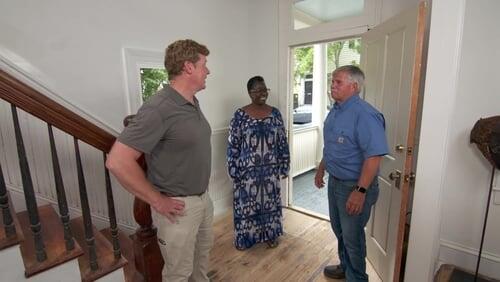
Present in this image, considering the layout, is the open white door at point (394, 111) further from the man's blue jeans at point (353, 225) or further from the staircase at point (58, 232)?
the staircase at point (58, 232)

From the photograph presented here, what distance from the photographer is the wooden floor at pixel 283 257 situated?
203cm

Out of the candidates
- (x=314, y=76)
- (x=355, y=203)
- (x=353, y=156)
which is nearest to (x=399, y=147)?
(x=353, y=156)

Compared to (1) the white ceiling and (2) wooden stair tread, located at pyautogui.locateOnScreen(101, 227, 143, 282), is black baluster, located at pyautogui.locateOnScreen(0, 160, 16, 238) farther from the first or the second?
(1) the white ceiling

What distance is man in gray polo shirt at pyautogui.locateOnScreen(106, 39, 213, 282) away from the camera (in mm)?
1068

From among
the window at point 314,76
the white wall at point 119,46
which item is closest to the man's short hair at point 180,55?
the white wall at point 119,46

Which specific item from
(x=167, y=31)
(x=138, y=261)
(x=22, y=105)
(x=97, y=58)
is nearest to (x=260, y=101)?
(x=167, y=31)

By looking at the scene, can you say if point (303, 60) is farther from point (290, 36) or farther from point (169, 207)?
point (169, 207)

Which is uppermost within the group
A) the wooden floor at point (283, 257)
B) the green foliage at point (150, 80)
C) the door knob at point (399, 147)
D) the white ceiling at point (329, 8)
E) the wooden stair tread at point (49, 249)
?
the white ceiling at point (329, 8)

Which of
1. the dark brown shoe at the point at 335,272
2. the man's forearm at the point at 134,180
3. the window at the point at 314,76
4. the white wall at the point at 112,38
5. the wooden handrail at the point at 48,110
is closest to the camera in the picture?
the wooden handrail at the point at 48,110

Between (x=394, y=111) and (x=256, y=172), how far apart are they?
1.16m

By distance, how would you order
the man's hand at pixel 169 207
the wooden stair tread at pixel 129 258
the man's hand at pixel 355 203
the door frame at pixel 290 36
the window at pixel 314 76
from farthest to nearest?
1. the window at pixel 314 76
2. the door frame at pixel 290 36
3. the man's hand at pixel 355 203
4. the wooden stair tread at pixel 129 258
5. the man's hand at pixel 169 207

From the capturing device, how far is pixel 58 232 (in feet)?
4.26

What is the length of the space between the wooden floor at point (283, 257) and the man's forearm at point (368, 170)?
95cm

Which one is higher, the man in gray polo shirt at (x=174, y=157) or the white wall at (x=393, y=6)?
the white wall at (x=393, y=6)
